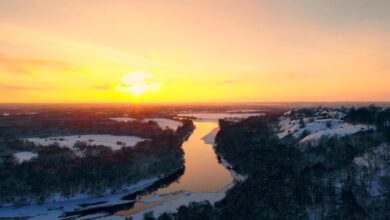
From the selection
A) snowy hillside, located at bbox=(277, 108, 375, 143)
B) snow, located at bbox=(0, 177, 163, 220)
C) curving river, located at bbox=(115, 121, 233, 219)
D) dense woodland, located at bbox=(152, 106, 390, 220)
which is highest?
snowy hillside, located at bbox=(277, 108, 375, 143)

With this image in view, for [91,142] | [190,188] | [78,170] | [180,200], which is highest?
[91,142]

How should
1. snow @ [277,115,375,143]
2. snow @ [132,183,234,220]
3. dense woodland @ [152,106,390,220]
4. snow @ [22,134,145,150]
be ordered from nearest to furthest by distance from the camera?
dense woodland @ [152,106,390,220] < snow @ [132,183,234,220] < snow @ [277,115,375,143] < snow @ [22,134,145,150]

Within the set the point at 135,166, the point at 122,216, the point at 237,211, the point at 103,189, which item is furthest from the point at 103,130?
the point at 237,211

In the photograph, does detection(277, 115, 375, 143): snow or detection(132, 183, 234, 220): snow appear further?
detection(277, 115, 375, 143): snow

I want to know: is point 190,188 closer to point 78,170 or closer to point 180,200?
point 180,200

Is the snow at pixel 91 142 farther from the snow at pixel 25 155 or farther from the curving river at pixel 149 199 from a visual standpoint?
the curving river at pixel 149 199

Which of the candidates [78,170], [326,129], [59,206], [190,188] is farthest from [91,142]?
[326,129]

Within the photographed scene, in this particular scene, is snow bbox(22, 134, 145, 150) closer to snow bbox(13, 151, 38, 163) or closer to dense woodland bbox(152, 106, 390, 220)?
snow bbox(13, 151, 38, 163)

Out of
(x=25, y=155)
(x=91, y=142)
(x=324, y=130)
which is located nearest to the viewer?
(x=25, y=155)

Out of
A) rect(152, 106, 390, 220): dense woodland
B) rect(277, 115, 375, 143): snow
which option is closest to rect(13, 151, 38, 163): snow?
rect(152, 106, 390, 220): dense woodland

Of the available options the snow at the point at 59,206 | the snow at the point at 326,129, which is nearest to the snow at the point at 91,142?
the snow at the point at 59,206
